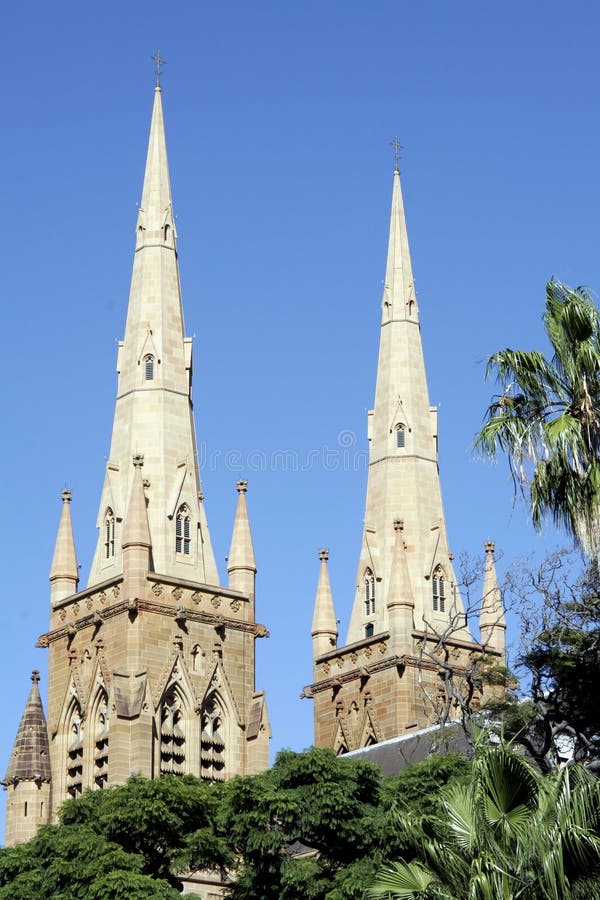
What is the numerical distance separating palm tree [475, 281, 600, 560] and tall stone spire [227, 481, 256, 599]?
3569 cm

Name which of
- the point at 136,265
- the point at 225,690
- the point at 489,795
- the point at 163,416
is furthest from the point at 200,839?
the point at 136,265

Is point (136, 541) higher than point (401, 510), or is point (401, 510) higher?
point (401, 510)

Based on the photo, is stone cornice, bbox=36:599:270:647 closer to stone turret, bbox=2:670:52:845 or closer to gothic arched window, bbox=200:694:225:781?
stone turret, bbox=2:670:52:845

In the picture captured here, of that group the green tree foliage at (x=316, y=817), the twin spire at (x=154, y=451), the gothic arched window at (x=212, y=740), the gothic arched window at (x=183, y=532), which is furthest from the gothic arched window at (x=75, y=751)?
the green tree foliage at (x=316, y=817)

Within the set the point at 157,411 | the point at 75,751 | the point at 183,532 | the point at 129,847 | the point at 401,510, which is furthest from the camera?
the point at 401,510

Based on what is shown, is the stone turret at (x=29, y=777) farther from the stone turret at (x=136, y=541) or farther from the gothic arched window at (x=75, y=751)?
the stone turret at (x=136, y=541)

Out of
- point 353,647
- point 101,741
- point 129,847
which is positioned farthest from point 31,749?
point 129,847

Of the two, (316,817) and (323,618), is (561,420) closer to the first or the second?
(316,817)

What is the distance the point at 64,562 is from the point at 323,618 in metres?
9.56

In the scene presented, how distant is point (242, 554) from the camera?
7181 cm

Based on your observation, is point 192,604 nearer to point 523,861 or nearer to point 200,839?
point 200,839

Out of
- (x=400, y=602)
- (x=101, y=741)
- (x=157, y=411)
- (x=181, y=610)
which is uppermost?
(x=157, y=411)

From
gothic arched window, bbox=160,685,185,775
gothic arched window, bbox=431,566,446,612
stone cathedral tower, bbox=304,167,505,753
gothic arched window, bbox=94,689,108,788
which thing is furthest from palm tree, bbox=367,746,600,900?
gothic arched window, bbox=431,566,446,612

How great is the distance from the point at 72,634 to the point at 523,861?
137 ft
